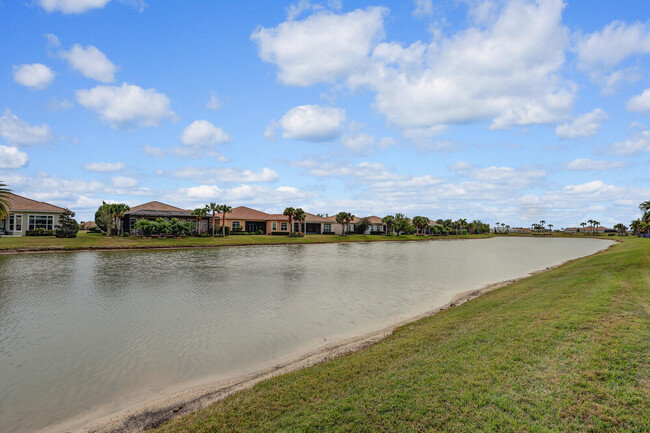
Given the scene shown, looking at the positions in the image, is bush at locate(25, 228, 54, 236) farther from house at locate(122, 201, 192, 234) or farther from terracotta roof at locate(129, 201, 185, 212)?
terracotta roof at locate(129, 201, 185, 212)

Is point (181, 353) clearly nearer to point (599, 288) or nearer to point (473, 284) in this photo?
point (599, 288)

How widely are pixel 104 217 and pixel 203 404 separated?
5809 cm

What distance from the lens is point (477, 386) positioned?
5.61 m

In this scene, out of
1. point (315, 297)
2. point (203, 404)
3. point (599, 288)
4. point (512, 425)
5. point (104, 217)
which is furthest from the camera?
point (104, 217)

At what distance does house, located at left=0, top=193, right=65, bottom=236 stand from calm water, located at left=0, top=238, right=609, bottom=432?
29492 mm

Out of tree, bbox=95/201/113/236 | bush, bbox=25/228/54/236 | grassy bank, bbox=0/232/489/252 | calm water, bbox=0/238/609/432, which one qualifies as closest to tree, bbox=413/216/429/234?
grassy bank, bbox=0/232/489/252

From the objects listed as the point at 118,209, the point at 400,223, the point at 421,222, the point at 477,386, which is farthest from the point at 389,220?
the point at 477,386

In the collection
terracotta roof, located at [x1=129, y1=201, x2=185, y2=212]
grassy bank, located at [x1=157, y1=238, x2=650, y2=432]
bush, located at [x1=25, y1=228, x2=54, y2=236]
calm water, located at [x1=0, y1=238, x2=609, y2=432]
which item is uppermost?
terracotta roof, located at [x1=129, y1=201, x2=185, y2=212]

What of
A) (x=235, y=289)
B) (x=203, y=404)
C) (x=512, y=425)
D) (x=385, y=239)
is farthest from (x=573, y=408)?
(x=385, y=239)

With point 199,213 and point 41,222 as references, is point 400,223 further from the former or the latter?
→ point 41,222

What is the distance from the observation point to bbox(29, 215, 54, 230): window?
160 feet

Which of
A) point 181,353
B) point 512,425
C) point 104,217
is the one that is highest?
point 104,217

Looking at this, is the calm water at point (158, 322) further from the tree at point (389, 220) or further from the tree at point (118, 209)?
the tree at point (389, 220)

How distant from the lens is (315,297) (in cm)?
1728
